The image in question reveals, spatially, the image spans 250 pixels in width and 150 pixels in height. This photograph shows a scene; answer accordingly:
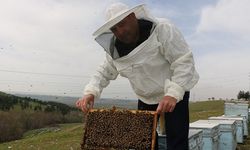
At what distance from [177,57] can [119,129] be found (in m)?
0.71

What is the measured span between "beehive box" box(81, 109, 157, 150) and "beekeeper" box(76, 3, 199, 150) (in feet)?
0.49

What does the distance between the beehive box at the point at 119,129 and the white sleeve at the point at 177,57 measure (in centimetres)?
31

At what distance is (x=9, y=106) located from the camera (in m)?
55.9

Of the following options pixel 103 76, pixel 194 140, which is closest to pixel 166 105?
pixel 103 76

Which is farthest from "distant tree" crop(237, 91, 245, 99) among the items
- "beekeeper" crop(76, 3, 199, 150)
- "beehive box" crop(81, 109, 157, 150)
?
"beehive box" crop(81, 109, 157, 150)

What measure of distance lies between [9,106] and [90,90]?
55.0 meters

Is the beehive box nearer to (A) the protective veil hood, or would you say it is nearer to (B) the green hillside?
(A) the protective veil hood

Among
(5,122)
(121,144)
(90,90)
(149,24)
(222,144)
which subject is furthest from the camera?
(5,122)

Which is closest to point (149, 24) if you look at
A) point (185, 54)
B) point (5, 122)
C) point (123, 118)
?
point (185, 54)

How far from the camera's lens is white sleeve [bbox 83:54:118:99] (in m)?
3.50

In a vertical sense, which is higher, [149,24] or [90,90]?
[149,24]

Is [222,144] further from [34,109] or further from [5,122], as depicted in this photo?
[34,109]

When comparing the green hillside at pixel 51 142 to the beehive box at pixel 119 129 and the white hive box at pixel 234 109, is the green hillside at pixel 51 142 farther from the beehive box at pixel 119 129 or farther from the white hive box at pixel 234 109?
the beehive box at pixel 119 129

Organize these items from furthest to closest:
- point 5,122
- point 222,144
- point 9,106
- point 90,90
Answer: point 9,106 < point 5,122 < point 222,144 < point 90,90
